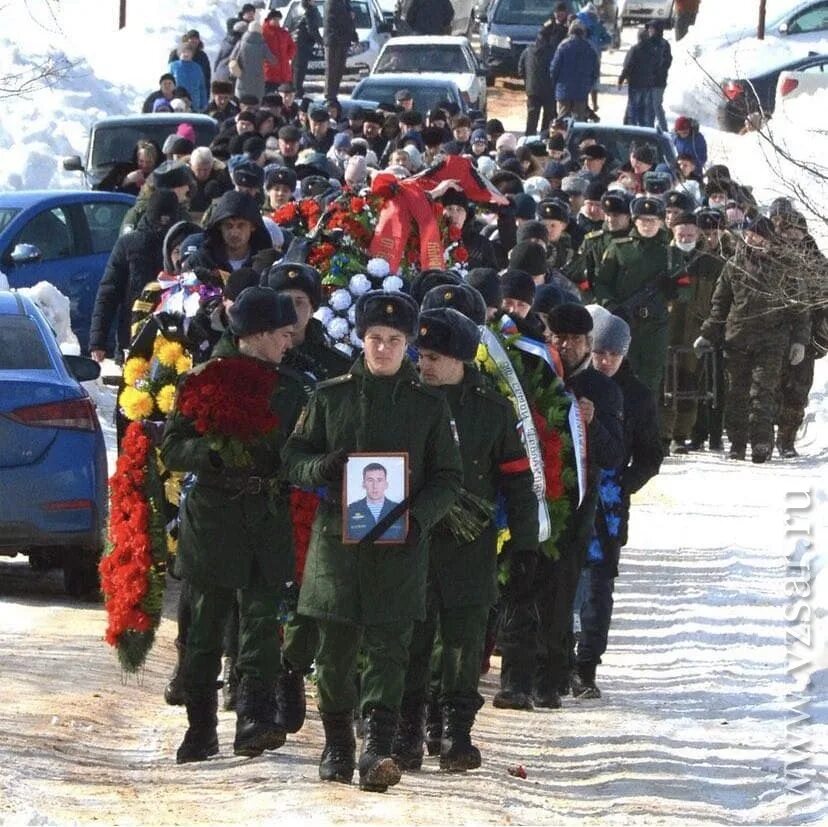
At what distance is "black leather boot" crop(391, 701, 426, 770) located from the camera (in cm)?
886

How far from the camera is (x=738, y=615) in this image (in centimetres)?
1317

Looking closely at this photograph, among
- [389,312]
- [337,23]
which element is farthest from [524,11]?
[389,312]

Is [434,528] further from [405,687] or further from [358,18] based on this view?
[358,18]

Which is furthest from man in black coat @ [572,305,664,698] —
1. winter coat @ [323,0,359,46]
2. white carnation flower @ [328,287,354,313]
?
winter coat @ [323,0,359,46]

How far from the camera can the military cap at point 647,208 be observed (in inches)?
701

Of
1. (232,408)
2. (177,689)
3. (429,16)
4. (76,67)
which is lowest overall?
(177,689)

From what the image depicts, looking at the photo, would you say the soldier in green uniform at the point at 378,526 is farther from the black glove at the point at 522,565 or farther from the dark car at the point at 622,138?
the dark car at the point at 622,138

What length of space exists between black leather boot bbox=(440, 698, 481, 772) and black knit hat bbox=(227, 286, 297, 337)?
4.85 feet

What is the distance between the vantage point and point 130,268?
49.0 ft

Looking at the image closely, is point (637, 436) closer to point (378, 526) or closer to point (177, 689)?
point (177, 689)

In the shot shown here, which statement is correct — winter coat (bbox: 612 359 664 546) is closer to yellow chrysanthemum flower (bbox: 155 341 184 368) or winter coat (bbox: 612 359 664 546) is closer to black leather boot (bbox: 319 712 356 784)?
yellow chrysanthemum flower (bbox: 155 341 184 368)

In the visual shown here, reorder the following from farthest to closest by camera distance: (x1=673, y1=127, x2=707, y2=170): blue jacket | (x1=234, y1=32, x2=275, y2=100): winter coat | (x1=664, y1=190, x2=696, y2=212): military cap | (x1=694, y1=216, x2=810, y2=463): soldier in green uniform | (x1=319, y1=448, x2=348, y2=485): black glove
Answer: (x1=234, y1=32, x2=275, y2=100): winter coat
(x1=673, y1=127, x2=707, y2=170): blue jacket
(x1=664, y1=190, x2=696, y2=212): military cap
(x1=694, y1=216, x2=810, y2=463): soldier in green uniform
(x1=319, y1=448, x2=348, y2=485): black glove

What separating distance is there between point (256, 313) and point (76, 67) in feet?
93.8

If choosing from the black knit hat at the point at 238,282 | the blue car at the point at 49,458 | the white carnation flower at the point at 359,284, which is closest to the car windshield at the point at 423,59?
the blue car at the point at 49,458
